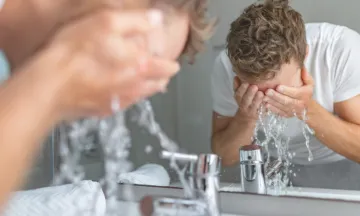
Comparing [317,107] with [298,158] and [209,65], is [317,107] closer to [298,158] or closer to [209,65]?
[298,158]

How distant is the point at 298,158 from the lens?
73 centimetres

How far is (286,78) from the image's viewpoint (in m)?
0.71

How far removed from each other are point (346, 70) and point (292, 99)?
0.33 ft

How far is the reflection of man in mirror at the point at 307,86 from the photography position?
70cm

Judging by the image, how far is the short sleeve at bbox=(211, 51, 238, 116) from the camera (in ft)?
2.48

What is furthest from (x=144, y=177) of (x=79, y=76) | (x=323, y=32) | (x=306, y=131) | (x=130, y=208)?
(x=79, y=76)

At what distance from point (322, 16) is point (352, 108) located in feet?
0.51

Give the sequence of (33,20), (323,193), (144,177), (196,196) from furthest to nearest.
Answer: (144,177) → (323,193) → (196,196) → (33,20)

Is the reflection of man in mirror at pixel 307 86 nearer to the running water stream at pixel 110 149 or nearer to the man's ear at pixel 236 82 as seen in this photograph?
the man's ear at pixel 236 82

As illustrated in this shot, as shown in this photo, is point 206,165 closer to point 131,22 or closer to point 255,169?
point 255,169

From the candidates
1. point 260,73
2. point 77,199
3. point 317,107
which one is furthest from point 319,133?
point 77,199

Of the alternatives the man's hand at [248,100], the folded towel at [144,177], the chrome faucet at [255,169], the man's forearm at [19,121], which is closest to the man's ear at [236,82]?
the man's hand at [248,100]

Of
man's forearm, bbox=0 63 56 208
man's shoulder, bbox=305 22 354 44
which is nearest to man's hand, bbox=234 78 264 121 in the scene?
man's shoulder, bbox=305 22 354 44

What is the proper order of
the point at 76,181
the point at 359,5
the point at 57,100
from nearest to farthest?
1. the point at 57,100
2. the point at 359,5
3. the point at 76,181
